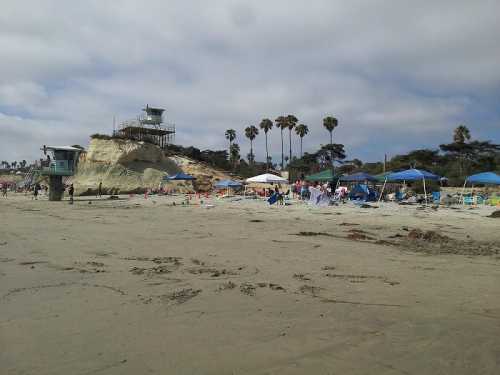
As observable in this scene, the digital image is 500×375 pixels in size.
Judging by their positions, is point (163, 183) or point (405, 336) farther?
point (163, 183)

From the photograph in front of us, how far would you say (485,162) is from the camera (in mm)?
50531

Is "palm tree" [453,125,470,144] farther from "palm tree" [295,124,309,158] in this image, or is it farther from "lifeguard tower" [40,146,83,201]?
"lifeguard tower" [40,146,83,201]

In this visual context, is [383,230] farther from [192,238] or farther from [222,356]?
[222,356]

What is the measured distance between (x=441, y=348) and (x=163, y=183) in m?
45.0

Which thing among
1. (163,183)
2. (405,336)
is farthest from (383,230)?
(163,183)

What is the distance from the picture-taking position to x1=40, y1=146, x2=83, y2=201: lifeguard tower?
32.2 meters

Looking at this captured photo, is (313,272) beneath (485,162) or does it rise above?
beneath

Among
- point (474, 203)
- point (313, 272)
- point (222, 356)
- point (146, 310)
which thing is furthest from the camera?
point (474, 203)

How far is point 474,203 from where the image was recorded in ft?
72.8

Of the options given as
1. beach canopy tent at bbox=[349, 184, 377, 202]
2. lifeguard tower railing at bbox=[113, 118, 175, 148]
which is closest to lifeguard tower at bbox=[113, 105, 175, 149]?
lifeguard tower railing at bbox=[113, 118, 175, 148]

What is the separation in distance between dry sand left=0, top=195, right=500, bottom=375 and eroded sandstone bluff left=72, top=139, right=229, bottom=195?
38.1 m

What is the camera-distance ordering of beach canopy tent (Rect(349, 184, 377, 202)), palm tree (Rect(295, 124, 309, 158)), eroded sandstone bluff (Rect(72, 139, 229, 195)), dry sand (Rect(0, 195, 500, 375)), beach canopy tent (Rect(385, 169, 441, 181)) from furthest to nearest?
palm tree (Rect(295, 124, 309, 158))
eroded sandstone bluff (Rect(72, 139, 229, 195))
beach canopy tent (Rect(349, 184, 377, 202))
beach canopy tent (Rect(385, 169, 441, 181))
dry sand (Rect(0, 195, 500, 375))

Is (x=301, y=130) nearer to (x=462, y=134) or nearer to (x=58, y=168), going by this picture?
(x=462, y=134)

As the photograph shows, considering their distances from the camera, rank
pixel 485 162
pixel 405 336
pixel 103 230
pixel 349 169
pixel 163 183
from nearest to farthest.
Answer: pixel 405 336
pixel 103 230
pixel 163 183
pixel 485 162
pixel 349 169
